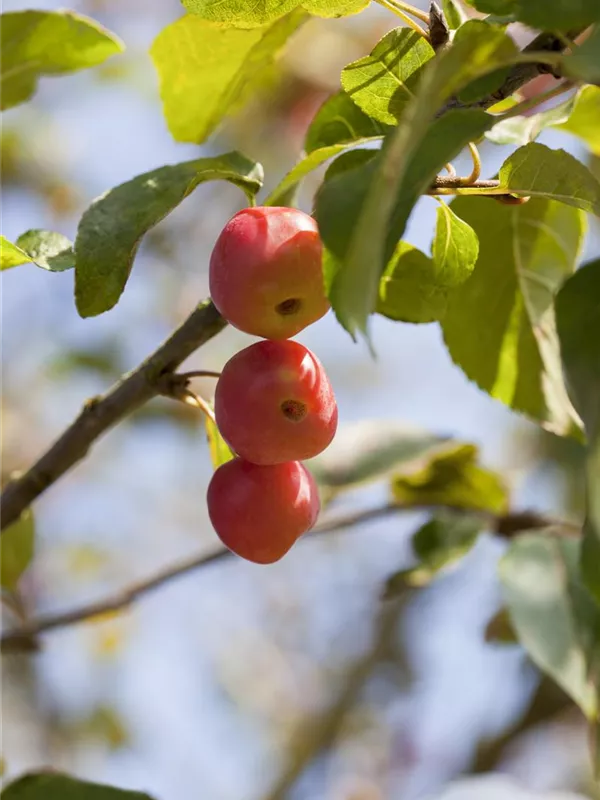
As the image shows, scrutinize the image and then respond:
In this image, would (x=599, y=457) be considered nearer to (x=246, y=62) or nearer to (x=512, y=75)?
(x=512, y=75)

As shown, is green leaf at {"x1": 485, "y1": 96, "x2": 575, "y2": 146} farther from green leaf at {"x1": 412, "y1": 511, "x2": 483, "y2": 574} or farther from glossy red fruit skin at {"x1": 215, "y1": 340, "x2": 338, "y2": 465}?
green leaf at {"x1": 412, "y1": 511, "x2": 483, "y2": 574}

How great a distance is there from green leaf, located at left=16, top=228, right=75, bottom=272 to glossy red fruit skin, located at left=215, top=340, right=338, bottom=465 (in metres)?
0.15

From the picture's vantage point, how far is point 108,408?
0.78m

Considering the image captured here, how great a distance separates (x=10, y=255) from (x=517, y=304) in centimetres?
52

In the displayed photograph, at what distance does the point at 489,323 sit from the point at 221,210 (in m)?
2.22

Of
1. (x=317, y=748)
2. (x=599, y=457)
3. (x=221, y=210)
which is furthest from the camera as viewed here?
(x=221, y=210)

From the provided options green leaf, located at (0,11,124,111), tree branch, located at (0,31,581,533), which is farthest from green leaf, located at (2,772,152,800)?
green leaf, located at (0,11,124,111)

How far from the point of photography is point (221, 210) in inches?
121

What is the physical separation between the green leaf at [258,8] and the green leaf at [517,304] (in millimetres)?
298

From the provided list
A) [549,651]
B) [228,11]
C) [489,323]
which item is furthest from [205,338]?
[549,651]

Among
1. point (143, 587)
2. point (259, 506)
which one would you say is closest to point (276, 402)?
point (259, 506)

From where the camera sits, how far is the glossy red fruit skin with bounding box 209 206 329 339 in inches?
24.5

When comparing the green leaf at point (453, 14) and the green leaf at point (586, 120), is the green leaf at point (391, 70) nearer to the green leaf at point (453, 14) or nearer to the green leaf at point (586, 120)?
the green leaf at point (453, 14)

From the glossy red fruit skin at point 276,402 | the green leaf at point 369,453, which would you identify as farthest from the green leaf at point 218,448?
the green leaf at point 369,453
